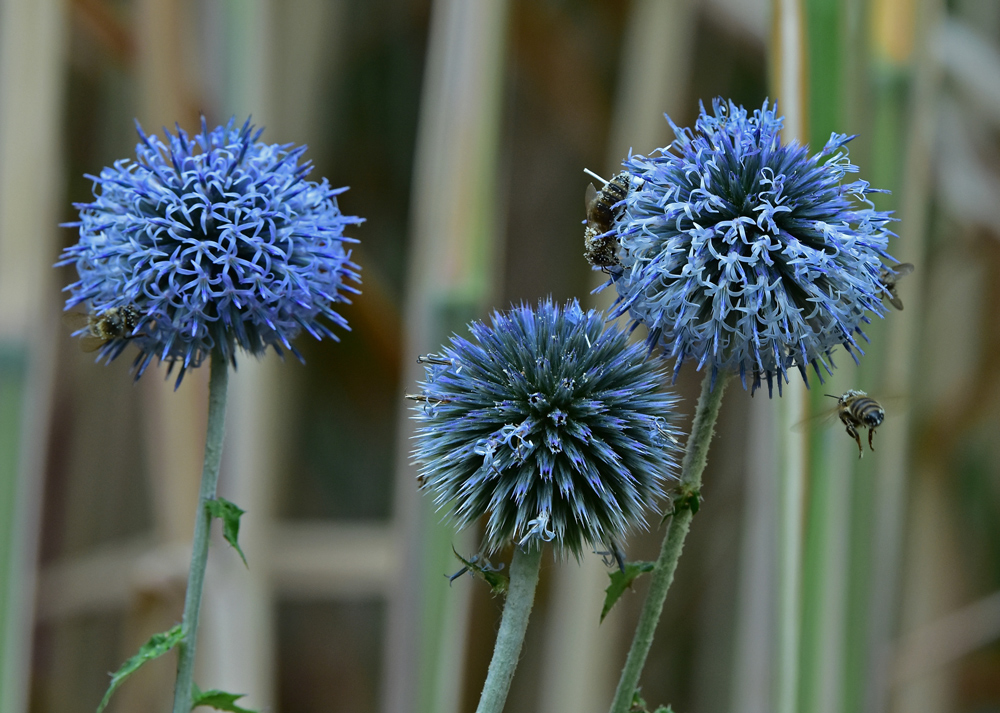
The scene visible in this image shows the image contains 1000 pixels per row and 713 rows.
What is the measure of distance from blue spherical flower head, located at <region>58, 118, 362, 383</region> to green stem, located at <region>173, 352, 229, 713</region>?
0.19 ft

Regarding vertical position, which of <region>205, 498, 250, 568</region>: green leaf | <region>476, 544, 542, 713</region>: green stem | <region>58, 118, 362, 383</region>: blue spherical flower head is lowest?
<region>476, 544, 542, 713</region>: green stem

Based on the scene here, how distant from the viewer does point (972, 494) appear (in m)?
3.63

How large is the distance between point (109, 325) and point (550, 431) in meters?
0.67

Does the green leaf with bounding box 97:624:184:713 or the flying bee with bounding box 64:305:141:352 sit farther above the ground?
the flying bee with bounding box 64:305:141:352

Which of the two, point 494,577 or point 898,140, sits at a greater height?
point 898,140

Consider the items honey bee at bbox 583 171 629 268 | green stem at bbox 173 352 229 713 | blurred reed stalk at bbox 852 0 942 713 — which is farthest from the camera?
blurred reed stalk at bbox 852 0 942 713

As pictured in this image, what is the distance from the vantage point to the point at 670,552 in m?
0.95

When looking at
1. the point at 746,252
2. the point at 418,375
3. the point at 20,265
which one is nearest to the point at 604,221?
the point at 746,252

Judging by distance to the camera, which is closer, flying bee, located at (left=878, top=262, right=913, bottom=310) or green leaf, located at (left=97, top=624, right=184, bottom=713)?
green leaf, located at (left=97, top=624, right=184, bottom=713)

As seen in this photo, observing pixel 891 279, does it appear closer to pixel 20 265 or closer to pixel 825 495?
pixel 825 495

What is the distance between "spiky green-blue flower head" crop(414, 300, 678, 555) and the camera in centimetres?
111

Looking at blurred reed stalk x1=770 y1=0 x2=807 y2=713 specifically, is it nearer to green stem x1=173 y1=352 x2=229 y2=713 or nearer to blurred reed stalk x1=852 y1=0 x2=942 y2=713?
blurred reed stalk x1=852 y1=0 x2=942 y2=713

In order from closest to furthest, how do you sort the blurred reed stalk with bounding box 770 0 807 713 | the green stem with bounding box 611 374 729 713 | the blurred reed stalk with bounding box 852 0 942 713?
the green stem with bounding box 611 374 729 713
the blurred reed stalk with bounding box 770 0 807 713
the blurred reed stalk with bounding box 852 0 942 713

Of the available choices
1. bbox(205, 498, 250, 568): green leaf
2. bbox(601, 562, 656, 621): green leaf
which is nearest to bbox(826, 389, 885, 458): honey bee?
bbox(601, 562, 656, 621): green leaf
